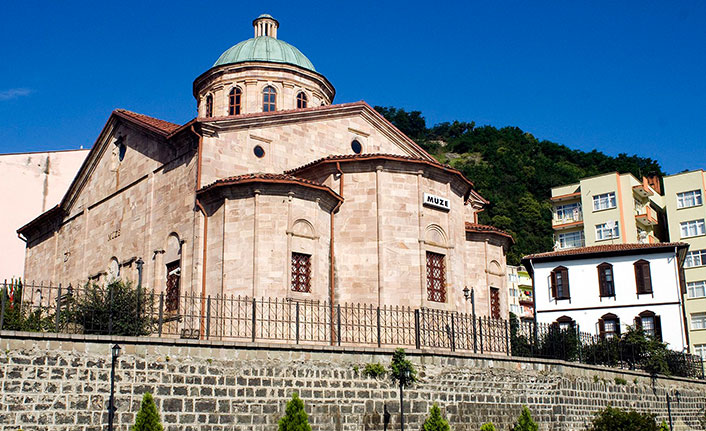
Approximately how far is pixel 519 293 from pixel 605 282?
4181cm

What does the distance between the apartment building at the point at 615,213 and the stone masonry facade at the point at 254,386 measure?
31233 mm

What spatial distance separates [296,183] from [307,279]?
9.92 feet

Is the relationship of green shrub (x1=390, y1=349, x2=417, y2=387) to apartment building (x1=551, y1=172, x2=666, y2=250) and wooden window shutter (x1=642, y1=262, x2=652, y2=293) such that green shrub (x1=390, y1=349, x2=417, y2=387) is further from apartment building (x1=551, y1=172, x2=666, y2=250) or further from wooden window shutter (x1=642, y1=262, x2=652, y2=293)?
apartment building (x1=551, y1=172, x2=666, y2=250)

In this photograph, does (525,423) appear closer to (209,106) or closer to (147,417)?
(147,417)

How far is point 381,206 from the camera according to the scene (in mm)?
24594

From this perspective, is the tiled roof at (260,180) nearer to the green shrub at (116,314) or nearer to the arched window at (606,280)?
the green shrub at (116,314)

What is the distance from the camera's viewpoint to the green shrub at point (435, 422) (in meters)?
19.1

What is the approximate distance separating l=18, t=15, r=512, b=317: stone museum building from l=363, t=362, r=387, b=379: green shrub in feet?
14.9

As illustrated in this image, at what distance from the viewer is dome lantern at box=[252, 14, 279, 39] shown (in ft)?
128

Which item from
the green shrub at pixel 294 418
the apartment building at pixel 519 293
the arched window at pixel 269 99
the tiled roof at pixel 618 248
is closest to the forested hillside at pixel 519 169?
the apartment building at pixel 519 293

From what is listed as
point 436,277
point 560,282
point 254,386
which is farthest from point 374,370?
point 560,282

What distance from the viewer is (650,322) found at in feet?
124

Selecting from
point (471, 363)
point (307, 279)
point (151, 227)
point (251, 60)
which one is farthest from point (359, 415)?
point (251, 60)

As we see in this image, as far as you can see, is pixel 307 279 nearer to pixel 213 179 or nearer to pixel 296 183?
pixel 296 183
